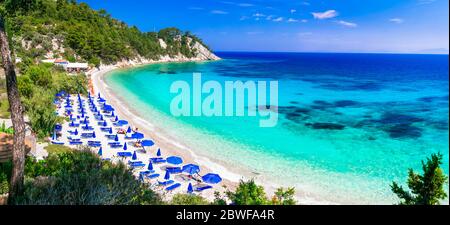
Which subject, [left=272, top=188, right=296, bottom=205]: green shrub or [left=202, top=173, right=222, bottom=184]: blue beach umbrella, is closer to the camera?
[left=272, top=188, right=296, bottom=205]: green shrub

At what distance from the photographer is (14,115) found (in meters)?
9.15

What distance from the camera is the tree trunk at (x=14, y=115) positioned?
879cm

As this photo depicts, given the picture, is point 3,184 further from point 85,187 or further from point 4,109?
point 4,109

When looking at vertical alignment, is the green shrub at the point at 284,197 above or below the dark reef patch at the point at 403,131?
below

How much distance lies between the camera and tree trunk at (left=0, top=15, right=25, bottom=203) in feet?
28.8

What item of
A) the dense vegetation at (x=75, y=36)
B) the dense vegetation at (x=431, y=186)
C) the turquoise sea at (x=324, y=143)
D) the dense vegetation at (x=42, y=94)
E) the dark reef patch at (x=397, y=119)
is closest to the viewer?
the dense vegetation at (x=431, y=186)

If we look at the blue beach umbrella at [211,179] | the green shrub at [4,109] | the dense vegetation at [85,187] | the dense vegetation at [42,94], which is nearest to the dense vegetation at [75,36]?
the dense vegetation at [42,94]

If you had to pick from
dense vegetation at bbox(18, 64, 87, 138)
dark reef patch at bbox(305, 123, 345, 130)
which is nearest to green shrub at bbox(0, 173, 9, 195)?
dense vegetation at bbox(18, 64, 87, 138)

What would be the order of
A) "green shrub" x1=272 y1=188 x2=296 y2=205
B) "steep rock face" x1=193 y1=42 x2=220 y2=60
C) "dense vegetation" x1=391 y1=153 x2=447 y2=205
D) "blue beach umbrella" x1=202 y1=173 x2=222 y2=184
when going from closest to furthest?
"dense vegetation" x1=391 y1=153 x2=447 y2=205, "green shrub" x1=272 y1=188 x2=296 y2=205, "blue beach umbrella" x1=202 y1=173 x2=222 y2=184, "steep rock face" x1=193 y1=42 x2=220 y2=60

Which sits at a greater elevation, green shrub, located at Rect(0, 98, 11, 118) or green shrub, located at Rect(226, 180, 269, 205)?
green shrub, located at Rect(0, 98, 11, 118)

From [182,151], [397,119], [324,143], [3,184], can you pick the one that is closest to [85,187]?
[3,184]

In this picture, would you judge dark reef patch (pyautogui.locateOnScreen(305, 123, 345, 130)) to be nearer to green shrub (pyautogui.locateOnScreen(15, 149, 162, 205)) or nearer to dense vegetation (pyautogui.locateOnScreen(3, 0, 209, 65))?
green shrub (pyautogui.locateOnScreen(15, 149, 162, 205))

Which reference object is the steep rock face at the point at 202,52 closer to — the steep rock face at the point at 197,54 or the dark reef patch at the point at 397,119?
the steep rock face at the point at 197,54
